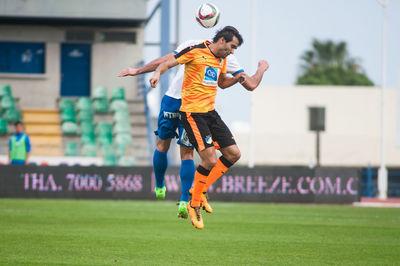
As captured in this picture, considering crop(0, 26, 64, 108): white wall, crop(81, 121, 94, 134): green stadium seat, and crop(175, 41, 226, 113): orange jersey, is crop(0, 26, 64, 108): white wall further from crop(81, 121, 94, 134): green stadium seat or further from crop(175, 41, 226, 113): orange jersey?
crop(175, 41, 226, 113): orange jersey

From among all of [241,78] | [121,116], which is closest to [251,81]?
[241,78]

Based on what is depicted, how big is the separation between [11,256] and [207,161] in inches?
100

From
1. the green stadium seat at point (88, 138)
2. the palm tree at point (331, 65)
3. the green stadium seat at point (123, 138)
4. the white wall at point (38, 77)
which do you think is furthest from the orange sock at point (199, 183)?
the palm tree at point (331, 65)

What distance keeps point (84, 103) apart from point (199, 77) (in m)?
20.4

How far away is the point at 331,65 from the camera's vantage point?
7906 cm

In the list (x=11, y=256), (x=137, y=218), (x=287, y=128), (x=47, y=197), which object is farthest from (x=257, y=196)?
(x=287, y=128)

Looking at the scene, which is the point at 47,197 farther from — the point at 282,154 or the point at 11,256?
the point at 282,154

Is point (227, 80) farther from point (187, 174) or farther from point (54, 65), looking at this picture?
point (54, 65)

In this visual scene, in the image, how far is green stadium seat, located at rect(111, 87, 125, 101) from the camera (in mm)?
29094

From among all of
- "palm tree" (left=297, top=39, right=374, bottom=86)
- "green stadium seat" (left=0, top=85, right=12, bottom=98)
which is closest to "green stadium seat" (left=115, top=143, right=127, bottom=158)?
"green stadium seat" (left=0, top=85, right=12, bottom=98)

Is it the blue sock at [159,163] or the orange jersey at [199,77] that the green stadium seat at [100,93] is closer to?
the blue sock at [159,163]

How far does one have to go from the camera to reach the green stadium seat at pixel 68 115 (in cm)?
2791

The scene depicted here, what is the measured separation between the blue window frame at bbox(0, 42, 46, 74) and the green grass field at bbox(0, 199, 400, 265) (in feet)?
52.7

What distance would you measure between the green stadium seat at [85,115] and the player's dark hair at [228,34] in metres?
19.9
